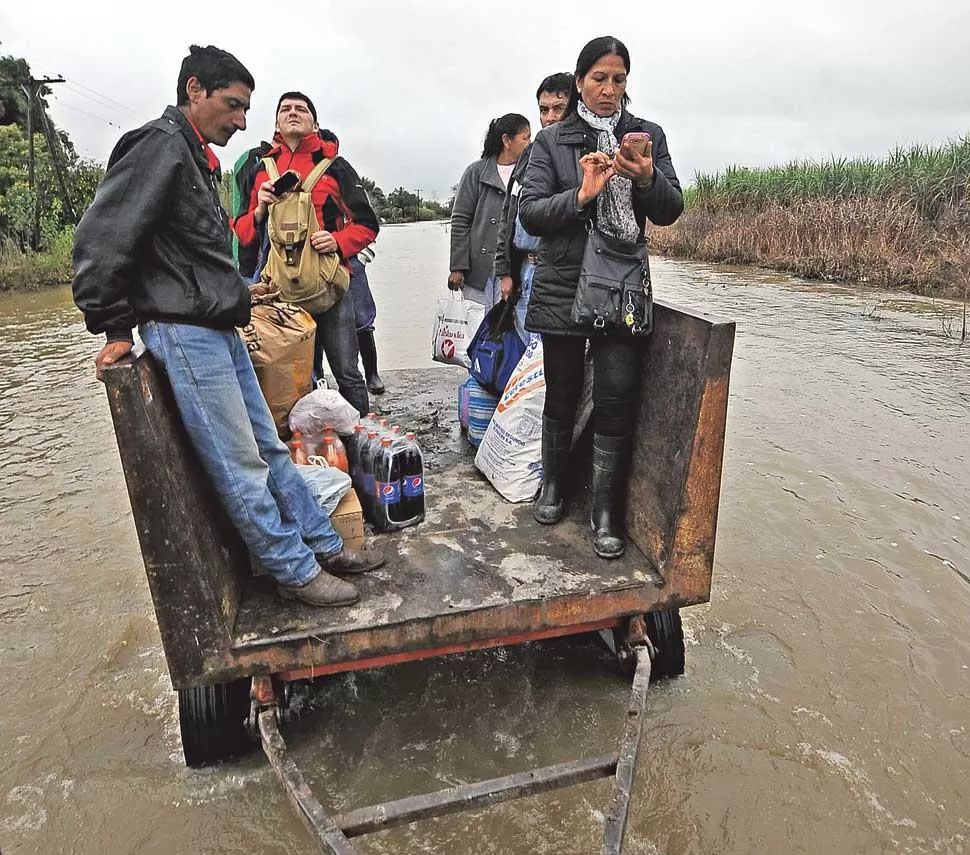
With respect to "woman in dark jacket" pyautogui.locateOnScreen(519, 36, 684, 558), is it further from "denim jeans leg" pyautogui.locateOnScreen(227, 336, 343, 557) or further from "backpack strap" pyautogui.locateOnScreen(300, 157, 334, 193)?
"backpack strap" pyautogui.locateOnScreen(300, 157, 334, 193)

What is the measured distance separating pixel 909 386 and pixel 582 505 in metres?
5.95

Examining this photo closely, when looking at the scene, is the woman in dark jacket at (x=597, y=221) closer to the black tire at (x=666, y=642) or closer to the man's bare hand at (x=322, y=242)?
the black tire at (x=666, y=642)

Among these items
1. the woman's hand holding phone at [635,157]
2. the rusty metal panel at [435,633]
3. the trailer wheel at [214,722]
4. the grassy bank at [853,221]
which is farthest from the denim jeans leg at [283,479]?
the grassy bank at [853,221]

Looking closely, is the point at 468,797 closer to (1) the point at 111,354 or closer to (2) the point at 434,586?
(2) the point at 434,586

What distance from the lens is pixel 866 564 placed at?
416cm

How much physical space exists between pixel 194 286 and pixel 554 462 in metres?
1.53

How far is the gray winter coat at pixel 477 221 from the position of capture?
4746 mm

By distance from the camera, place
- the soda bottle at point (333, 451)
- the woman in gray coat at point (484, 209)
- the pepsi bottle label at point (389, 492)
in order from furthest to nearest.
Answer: the woman in gray coat at point (484, 209), the soda bottle at point (333, 451), the pepsi bottle label at point (389, 492)

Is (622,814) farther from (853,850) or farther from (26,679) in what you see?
(26,679)

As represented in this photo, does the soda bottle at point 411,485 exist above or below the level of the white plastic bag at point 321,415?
below

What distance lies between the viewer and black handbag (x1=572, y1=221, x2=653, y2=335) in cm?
257

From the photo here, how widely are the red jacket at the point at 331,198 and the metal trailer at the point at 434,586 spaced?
172 centimetres

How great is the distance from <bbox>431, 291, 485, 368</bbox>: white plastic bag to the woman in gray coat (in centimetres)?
12

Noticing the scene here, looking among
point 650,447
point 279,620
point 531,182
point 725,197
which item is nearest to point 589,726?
point 650,447
